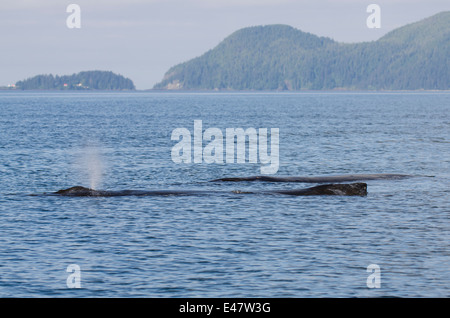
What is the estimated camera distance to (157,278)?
23.2 meters

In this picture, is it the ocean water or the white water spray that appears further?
the white water spray

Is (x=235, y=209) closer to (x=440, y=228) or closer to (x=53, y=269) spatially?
(x=440, y=228)

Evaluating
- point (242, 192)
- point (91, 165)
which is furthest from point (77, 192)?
point (91, 165)

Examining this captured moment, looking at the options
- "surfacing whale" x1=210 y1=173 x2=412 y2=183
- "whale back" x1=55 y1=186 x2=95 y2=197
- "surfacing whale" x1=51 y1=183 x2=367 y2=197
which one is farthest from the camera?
"surfacing whale" x1=210 y1=173 x2=412 y2=183

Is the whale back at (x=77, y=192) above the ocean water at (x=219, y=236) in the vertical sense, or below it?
above

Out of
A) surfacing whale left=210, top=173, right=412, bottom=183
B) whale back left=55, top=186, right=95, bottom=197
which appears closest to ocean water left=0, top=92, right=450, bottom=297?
whale back left=55, top=186, right=95, bottom=197

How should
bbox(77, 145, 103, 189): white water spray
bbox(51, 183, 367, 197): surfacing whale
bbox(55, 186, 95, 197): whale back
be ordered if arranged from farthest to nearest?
1. bbox(77, 145, 103, 189): white water spray
2. bbox(51, 183, 367, 197): surfacing whale
3. bbox(55, 186, 95, 197): whale back

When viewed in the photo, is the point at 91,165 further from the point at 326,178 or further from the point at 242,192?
the point at 242,192

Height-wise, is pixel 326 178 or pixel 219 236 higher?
pixel 326 178

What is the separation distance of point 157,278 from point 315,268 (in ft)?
17.7

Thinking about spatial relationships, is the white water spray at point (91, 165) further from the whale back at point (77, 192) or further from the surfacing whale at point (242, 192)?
the surfacing whale at point (242, 192)

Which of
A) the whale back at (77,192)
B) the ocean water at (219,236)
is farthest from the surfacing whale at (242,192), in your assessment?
the ocean water at (219,236)

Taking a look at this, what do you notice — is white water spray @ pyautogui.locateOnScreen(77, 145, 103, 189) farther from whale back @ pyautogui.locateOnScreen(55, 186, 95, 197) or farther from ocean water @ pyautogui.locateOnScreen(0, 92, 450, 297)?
whale back @ pyautogui.locateOnScreen(55, 186, 95, 197)

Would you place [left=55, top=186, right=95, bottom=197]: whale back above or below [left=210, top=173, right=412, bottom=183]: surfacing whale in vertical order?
above
